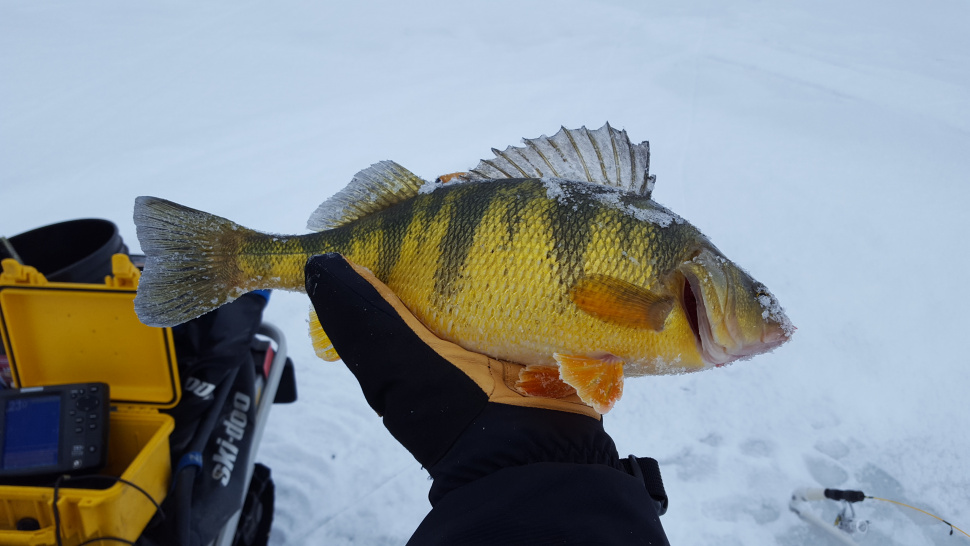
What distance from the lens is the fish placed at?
3.83 ft

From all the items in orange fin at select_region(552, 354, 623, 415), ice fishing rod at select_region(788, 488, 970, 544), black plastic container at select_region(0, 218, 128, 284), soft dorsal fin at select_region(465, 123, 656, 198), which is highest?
soft dorsal fin at select_region(465, 123, 656, 198)

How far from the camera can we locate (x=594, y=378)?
3.83ft

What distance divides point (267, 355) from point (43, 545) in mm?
969

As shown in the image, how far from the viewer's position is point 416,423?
1.29m

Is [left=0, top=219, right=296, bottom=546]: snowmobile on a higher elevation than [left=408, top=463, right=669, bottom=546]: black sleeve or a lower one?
lower

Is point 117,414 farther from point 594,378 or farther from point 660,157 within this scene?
point 660,157

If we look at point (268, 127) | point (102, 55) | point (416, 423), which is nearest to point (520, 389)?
point (416, 423)

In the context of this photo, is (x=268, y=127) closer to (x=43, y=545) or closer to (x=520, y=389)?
(x=43, y=545)

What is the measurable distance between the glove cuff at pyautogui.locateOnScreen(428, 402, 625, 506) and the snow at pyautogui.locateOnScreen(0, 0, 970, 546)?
1.15 m

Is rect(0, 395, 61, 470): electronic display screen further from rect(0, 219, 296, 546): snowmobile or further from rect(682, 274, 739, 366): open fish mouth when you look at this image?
rect(682, 274, 739, 366): open fish mouth

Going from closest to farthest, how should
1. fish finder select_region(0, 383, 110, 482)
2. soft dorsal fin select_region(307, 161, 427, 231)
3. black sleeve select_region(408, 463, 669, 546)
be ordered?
1. black sleeve select_region(408, 463, 669, 546)
2. soft dorsal fin select_region(307, 161, 427, 231)
3. fish finder select_region(0, 383, 110, 482)

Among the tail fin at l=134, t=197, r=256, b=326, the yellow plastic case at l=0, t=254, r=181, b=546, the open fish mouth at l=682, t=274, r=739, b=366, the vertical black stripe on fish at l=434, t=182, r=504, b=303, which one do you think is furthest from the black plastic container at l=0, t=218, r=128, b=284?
the open fish mouth at l=682, t=274, r=739, b=366

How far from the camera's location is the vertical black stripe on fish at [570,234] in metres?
1.16

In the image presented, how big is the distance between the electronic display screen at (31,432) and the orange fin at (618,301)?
5.26 feet
